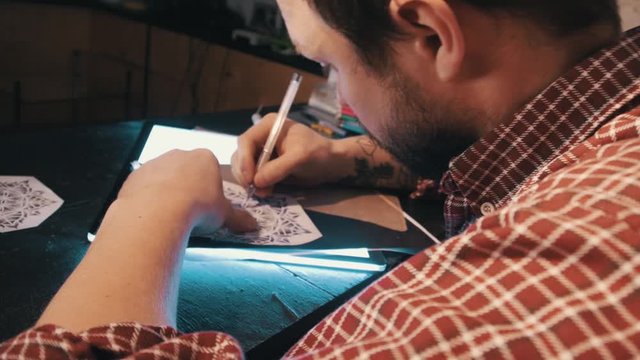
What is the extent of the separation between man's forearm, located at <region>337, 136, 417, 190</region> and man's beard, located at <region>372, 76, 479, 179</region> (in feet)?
0.60

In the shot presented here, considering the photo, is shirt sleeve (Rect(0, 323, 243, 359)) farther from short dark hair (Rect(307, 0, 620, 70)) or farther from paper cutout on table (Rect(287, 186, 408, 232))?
paper cutout on table (Rect(287, 186, 408, 232))

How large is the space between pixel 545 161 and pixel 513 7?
0.49 ft

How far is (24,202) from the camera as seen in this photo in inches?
25.5

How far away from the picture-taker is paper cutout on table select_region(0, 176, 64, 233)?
605 mm

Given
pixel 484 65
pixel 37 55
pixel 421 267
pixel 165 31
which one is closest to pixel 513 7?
pixel 484 65

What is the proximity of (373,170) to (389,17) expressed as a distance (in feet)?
1.45

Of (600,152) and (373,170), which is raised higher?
(600,152)

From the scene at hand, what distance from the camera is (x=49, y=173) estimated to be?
73 cm

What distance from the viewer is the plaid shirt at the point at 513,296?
0.95 feet

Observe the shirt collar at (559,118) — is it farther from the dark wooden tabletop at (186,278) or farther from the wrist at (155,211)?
the wrist at (155,211)

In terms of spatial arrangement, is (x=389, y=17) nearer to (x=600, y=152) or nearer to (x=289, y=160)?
(x=600, y=152)

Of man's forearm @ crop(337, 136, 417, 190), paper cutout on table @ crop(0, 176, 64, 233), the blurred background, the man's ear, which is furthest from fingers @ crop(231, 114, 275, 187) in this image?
the blurred background

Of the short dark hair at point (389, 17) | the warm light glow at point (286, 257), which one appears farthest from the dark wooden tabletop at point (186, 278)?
the short dark hair at point (389, 17)

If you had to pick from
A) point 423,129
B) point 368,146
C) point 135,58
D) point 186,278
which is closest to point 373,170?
point 368,146
